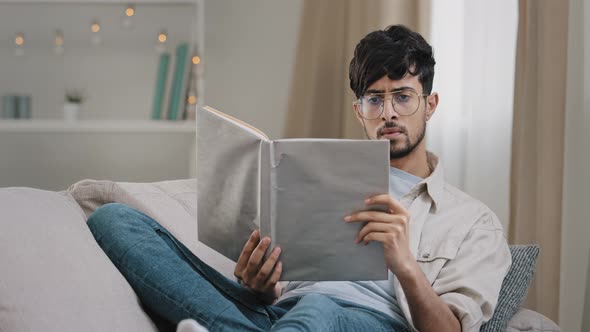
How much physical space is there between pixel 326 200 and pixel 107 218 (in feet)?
1.50

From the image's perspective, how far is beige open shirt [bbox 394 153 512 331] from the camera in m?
1.62

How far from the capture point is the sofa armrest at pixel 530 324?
1757 mm

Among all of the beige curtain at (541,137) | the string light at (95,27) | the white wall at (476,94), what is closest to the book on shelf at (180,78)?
the string light at (95,27)

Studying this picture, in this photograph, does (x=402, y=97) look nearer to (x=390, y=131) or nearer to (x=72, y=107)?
(x=390, y=131)

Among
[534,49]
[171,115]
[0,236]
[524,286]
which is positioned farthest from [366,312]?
[171,115]

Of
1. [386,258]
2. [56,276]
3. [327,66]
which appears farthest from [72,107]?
[386,258]

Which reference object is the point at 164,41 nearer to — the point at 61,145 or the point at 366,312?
the point at 61,145

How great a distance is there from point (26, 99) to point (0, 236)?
2.33 m

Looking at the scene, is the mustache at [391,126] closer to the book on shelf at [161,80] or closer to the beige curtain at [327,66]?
the beige curtain at [327,66]

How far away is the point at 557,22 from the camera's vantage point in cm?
240

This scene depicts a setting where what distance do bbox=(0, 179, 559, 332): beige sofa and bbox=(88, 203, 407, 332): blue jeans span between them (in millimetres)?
35

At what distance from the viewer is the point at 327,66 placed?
10.8 feet

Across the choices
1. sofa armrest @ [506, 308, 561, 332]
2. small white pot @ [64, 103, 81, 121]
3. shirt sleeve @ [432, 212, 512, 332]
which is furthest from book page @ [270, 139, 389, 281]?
small white pot @ [64, 103, 81, 121]

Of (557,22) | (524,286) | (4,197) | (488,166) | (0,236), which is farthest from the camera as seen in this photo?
(488,166)
